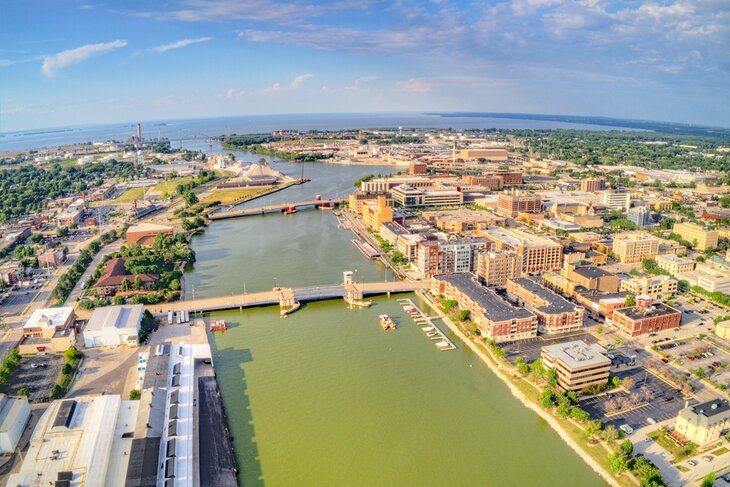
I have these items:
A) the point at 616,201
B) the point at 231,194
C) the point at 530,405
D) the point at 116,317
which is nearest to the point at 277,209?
Result: the point at 231,194

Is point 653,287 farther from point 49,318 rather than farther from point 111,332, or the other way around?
point 49,318

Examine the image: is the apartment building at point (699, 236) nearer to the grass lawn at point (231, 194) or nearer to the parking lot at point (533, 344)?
the parking lot at point (533, 344)

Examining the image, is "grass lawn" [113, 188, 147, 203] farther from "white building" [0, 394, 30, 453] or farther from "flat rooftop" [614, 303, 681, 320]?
"flat rooftop" [614, 303, 681, 320]

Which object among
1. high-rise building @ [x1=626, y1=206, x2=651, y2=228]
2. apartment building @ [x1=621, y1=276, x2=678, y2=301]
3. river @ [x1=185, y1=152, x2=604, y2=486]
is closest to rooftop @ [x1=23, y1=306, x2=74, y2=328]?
river @ [x1=185, y1=152, x2=604, y2=486]

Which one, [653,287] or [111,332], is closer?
[111,332]

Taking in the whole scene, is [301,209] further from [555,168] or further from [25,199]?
[555,168]

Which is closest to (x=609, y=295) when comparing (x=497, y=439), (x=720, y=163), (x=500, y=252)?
(x=500, y=252)
